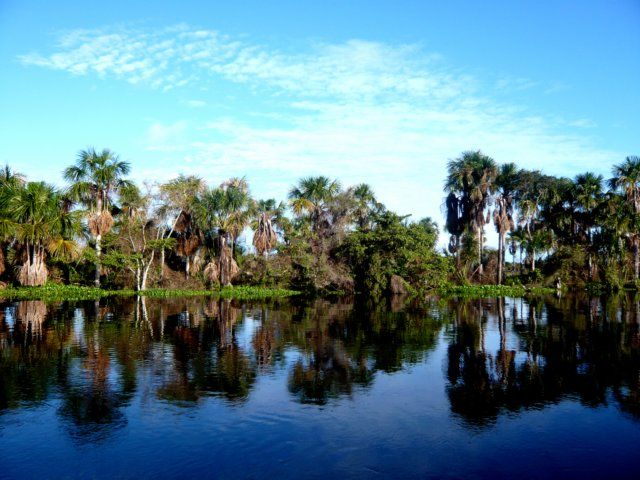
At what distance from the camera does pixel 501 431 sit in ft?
33.9

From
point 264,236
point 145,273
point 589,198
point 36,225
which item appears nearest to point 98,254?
point 145,273

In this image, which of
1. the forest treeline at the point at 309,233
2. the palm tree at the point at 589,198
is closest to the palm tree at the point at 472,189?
the forest treeline at the point at 309,233

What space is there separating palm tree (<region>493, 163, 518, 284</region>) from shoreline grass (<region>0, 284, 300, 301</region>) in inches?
887

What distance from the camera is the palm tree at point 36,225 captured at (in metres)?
41.7

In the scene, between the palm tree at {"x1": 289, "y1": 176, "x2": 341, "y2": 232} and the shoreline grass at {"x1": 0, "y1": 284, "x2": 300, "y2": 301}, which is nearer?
the shoreline grass at {"x1": 0, "y1": 284, "x2": 300, "y2": 301}

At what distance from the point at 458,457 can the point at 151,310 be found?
25.2 m

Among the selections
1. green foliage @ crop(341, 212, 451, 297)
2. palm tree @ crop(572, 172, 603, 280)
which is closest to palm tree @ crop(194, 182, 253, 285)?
green foliage @ crop(341, 212, 451, 297)

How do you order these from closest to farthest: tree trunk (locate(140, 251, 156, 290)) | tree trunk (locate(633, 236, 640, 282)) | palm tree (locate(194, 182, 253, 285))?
tree trunk (locate(140, 251, 156, 290))
palm tree (locate(194, 182, 253, 285))
tree trunk (locate(633, 236, 640, 282))

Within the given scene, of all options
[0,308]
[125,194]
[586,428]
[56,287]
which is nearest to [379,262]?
[125,194]

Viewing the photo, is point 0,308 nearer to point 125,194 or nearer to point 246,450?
point 125,194

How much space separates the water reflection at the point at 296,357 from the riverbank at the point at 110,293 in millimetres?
9948

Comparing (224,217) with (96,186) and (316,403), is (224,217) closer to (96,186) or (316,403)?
(96,186)

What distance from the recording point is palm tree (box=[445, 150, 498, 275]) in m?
57.5

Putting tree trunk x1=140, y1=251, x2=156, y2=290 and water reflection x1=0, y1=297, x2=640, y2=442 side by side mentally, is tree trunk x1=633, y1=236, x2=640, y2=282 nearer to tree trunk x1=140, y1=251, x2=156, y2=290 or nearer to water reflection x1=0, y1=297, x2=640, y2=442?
water reflection x1=0, y1=297, x2=640, y2=442
